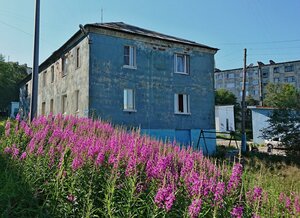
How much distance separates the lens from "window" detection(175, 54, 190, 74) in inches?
826

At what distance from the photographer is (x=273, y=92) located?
5844 centimetres

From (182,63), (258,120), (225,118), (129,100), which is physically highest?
(182,63)

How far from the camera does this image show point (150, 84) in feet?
62.7

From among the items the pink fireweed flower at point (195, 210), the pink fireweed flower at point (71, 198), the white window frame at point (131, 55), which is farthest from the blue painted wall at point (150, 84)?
the pink fireweed flower at point (195, 210)

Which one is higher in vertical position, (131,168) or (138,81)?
(138,81)

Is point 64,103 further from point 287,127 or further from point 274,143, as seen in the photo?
point 274,143

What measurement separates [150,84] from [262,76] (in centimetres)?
6602

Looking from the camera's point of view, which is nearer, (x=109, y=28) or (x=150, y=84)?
(x=109, y=28)

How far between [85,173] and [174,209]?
126 cm

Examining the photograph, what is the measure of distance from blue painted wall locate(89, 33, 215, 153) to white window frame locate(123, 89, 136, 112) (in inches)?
10.3

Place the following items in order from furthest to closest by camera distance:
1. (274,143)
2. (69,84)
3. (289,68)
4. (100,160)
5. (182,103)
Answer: (289,68)
(274,143)
(182,103)
(69,84)
(100,160)

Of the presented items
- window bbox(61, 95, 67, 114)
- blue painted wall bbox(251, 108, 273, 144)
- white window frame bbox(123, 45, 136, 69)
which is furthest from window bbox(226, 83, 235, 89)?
white window frame bbox(123, 45, 136, 69)

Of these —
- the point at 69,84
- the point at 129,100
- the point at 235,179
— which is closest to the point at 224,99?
the point at 129,100

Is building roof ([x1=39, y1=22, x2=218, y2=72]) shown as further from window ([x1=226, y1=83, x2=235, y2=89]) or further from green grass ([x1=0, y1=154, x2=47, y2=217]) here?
window ([x1=226, y1=83, x2=235, y2=89])
